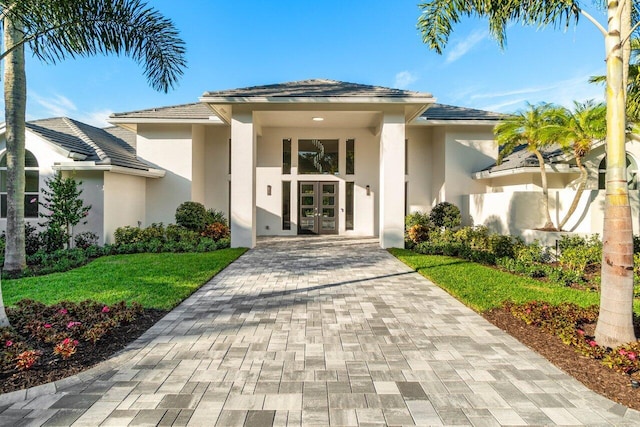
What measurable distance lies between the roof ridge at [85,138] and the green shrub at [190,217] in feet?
9.70

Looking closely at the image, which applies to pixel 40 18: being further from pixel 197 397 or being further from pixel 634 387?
pixel 634 387

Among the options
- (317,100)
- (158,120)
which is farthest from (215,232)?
(317,100)

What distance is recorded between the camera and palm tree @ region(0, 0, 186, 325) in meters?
5.35

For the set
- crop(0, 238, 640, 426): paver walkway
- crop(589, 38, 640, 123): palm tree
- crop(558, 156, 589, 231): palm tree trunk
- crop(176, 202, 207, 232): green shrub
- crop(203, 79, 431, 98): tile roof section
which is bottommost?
crop(0, 238, 640, 426): paver walkway

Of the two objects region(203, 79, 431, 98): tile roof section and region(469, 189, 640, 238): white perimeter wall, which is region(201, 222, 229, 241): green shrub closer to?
region(203, 79, 431, 98): tile roof section

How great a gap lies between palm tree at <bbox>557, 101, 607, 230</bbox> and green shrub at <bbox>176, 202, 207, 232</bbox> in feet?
40.1

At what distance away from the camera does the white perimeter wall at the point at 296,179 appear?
16625 millimetres

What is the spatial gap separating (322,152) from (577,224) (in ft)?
33.5

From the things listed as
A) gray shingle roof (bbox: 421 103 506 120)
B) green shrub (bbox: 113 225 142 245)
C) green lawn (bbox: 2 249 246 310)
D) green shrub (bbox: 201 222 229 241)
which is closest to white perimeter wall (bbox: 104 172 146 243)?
green shrub (bbox: 113 225 142 245)

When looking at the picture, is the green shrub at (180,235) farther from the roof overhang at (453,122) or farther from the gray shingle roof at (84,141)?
the roof overhang at (453,122)

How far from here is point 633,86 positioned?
798 centimetres

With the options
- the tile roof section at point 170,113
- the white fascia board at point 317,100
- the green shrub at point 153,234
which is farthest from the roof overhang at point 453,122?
the green shrub at point 153,234

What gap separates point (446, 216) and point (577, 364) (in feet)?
35.4

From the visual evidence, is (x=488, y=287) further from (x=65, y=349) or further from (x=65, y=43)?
(x=65, y=43)
